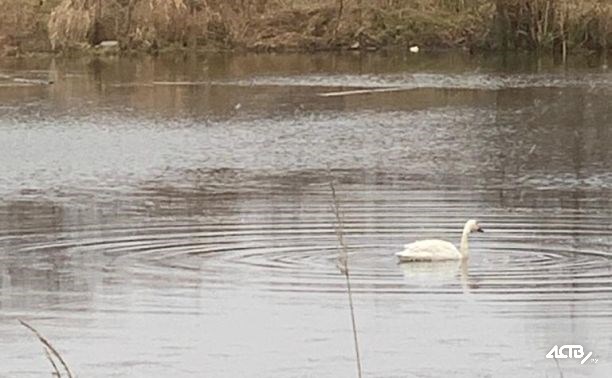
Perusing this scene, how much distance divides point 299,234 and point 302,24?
34364 mm

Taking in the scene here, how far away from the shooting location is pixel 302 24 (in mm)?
47594

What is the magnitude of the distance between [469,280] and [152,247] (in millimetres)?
2999

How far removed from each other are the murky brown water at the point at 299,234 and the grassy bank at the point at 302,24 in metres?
13.2

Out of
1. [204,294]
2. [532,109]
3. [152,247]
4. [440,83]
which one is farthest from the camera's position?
[440,83]

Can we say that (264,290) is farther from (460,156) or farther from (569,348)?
(460,156)

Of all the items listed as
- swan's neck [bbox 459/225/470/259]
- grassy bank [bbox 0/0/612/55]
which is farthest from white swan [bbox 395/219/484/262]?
grassy bank [bbox 0/0/612/55]

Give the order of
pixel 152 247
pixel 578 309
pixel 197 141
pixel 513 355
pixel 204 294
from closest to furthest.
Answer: pixel 513 355 → pixel 578 309 → pixel 204 294 → pixel 152 247 → pixel 197 141

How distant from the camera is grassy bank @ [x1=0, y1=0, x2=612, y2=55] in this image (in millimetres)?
43281

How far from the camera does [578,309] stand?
10.3 m

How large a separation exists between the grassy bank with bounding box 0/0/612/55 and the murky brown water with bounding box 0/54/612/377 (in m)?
13.2

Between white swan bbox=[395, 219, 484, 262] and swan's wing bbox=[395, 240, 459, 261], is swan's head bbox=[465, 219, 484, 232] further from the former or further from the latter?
swan's wing bbox=[395, 240, 459, 261]

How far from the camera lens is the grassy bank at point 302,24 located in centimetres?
4328

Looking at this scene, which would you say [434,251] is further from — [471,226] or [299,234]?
[299,234]

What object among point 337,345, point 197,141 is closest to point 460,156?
point 197,141
